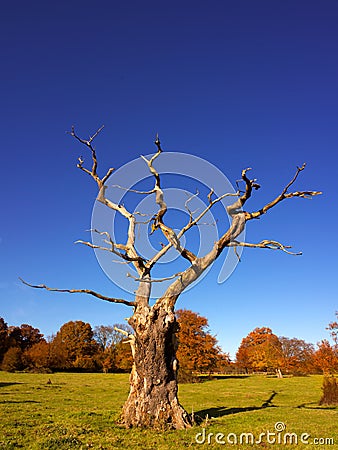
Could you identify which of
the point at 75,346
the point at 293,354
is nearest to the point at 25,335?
the point at 75,346

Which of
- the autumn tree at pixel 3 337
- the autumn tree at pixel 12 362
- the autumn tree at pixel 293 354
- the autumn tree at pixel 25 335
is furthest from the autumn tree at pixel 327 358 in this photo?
the autumn tree at pixel 25 335

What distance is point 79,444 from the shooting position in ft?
A: 32.1

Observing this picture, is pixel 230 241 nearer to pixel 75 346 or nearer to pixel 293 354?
pixel 75 346

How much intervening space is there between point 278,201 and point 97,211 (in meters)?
7.99

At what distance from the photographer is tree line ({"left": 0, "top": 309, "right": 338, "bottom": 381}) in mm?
52531

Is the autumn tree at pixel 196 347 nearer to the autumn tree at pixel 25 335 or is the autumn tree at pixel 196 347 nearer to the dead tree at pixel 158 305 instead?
the dead tree at pixel 158 305

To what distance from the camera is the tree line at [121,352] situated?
52.5 metres

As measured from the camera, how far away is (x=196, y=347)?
52469 mm

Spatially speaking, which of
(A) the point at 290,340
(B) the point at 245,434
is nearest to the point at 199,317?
(B) the point at 245,434

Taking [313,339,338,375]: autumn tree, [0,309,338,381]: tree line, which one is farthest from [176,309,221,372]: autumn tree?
[313,339,338,375]: autumn tree

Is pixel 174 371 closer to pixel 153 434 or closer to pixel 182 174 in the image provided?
pixel 153 434

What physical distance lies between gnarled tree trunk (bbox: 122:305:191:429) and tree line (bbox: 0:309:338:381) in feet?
127

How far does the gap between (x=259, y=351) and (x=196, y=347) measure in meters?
30.3

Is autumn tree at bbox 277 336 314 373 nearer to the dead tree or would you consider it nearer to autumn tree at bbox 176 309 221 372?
autumn tree at bbox 176 309 221 372
